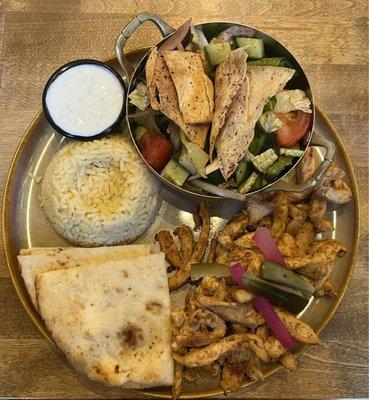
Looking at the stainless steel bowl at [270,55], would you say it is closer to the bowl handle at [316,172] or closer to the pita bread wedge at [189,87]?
the bowl handle at [316,172]

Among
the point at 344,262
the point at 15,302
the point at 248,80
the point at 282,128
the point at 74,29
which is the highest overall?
the point at 74,29

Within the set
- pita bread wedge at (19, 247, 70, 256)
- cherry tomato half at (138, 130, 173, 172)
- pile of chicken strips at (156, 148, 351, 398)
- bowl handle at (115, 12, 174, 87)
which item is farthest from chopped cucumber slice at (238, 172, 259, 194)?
pita bread wedge at (19, 247, 70, 256)

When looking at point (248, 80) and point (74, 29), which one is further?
point (74, 29)

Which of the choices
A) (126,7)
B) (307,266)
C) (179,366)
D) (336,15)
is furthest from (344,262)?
(126,7)

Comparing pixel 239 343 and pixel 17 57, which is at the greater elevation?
pixel 17 57

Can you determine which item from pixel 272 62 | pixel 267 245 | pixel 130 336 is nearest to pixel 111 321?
pixel 130 336

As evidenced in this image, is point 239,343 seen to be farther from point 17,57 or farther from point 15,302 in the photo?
point 17,57
